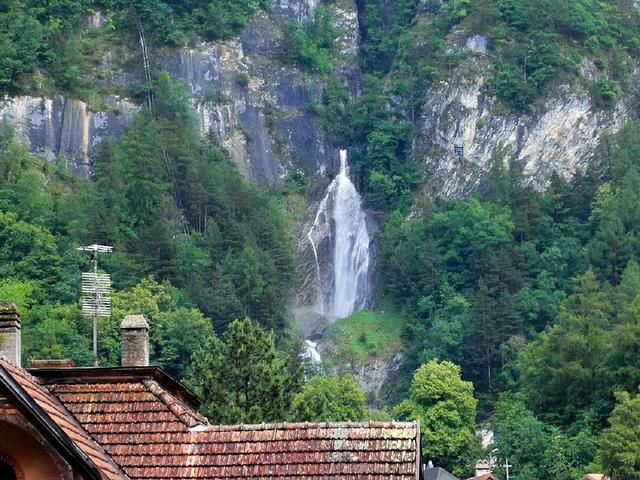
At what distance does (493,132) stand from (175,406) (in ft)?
439

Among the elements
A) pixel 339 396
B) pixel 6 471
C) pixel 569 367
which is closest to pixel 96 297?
pixel 6 471

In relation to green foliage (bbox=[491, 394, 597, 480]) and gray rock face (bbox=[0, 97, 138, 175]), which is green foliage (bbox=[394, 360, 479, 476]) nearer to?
green foliage (bbox=[491, 394, 597, 480])

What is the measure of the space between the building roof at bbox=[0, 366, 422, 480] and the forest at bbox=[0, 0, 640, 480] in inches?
2835

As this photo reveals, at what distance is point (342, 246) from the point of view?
152 m

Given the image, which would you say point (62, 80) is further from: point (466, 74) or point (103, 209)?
point (466, 74)

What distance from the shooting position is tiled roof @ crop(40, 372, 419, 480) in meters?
22.4

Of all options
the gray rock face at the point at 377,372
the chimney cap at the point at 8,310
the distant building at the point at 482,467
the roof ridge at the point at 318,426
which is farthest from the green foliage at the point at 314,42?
the roof ridge at the point at 318,426

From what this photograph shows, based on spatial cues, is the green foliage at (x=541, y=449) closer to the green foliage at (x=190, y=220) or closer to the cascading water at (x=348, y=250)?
the green foliage at (x=190, y=220)

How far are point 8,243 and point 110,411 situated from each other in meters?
107

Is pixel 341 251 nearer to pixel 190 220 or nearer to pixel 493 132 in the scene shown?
pixel 190 220

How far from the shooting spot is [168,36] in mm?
157250

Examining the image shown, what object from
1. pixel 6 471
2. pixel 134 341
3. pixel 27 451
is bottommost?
pixel 6 471

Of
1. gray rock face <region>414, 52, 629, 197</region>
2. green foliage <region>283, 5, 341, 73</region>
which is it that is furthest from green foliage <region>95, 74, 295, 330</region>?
gray rock face <region>414, 52, 629, 197</region>

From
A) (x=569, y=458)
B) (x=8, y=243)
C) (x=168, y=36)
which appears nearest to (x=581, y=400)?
(x=569, y=458)
